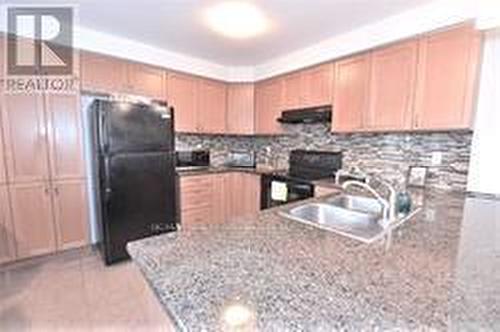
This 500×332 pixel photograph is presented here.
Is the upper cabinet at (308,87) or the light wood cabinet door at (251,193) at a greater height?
the upper cabinet at (308,87)

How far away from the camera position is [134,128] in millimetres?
2578

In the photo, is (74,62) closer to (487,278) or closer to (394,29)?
(394,29)

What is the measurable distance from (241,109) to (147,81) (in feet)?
4.32

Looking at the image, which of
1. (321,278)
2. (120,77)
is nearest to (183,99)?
(120,77)

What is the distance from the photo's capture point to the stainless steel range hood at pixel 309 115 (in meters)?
2.90

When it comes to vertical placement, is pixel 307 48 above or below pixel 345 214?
above

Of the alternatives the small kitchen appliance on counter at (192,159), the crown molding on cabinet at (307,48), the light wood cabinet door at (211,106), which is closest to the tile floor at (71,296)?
the small kitchen appliance on counter at (192,159)

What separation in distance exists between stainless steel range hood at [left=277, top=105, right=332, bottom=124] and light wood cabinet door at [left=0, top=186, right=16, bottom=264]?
9.54ft

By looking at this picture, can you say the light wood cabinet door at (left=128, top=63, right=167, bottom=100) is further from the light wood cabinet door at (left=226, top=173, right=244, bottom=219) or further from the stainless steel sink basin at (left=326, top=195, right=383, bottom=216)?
the stainless steel sink basin at (left=326, top=195, right=383, bottom=216)

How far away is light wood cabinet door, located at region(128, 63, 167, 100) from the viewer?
2979mm

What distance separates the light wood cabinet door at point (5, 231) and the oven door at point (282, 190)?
2.47 metres

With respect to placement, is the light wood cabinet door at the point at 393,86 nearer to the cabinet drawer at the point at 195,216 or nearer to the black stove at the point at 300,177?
the black stove at the point at 300,177

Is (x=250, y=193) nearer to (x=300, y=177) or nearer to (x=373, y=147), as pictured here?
(x=300, y=177)
